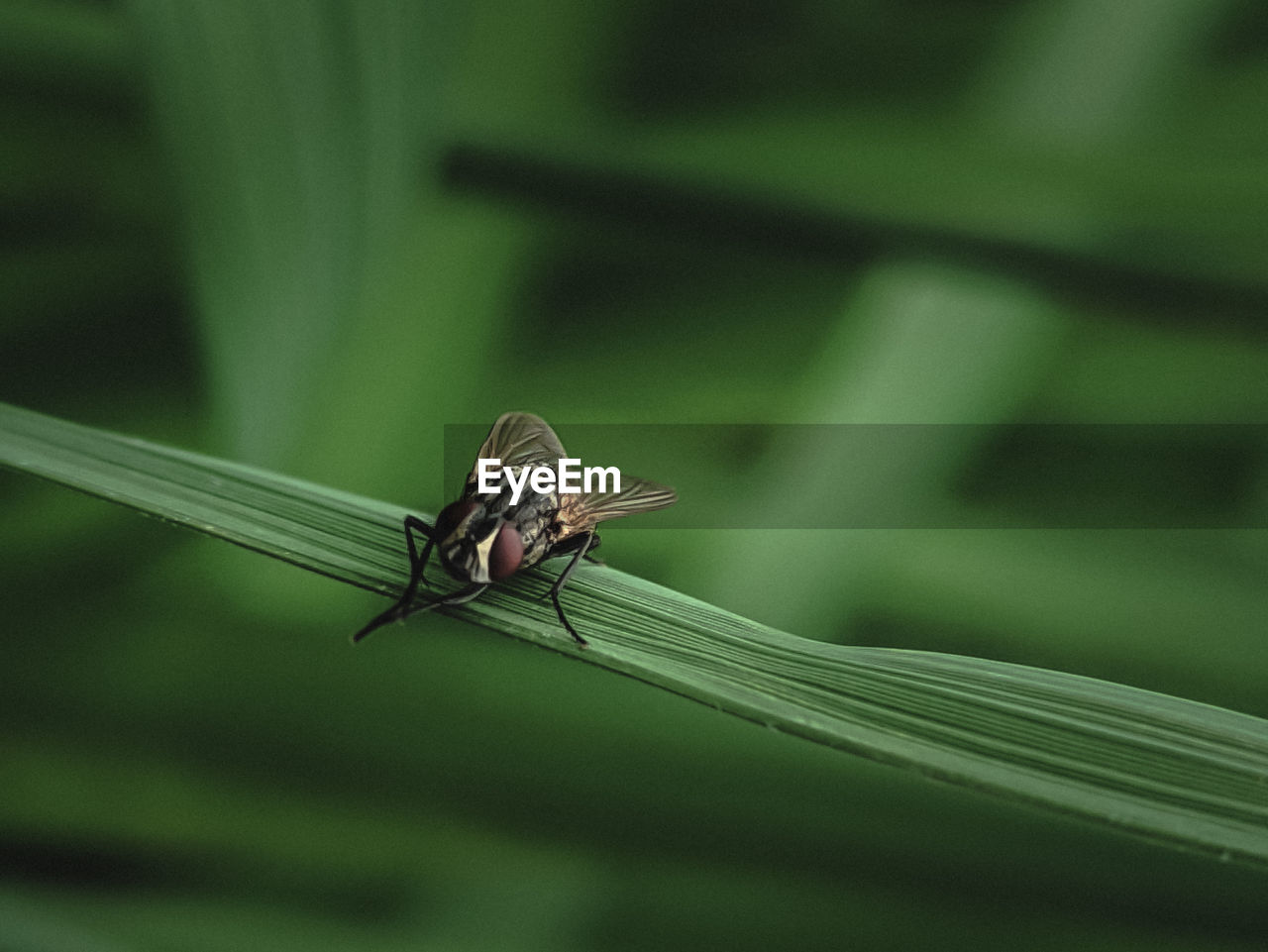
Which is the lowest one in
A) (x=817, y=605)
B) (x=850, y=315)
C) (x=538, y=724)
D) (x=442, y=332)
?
(x=538, y=724)

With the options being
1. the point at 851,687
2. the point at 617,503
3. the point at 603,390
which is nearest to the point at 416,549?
the point at 617,503

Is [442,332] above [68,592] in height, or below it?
above

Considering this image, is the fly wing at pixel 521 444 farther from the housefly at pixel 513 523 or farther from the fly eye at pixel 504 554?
the fly eye at pixel 504 554

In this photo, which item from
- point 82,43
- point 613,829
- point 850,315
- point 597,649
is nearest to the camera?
point 597,649

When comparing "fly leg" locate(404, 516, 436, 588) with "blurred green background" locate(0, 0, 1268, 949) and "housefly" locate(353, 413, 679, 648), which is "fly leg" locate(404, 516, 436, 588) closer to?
"housefly" locate(353, 413, 679, 648)

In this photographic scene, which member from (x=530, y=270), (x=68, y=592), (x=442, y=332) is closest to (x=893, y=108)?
(x=530, y=270)

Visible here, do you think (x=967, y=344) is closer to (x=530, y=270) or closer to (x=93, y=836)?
(x=530, y=270)

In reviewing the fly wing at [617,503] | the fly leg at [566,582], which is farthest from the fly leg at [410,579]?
the fly wing at [617,503]
